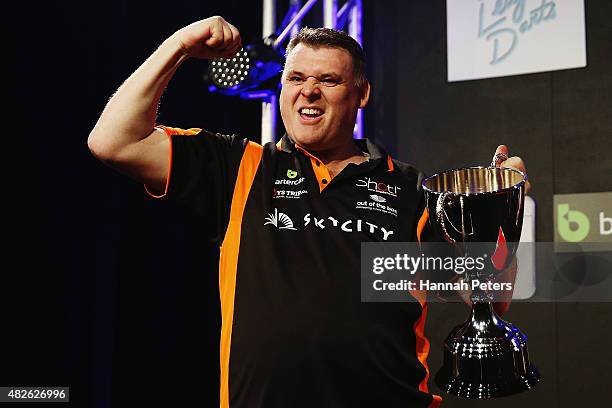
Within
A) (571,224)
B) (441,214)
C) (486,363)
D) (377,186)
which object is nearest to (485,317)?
(486,363)

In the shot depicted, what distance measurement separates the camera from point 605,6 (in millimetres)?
2383

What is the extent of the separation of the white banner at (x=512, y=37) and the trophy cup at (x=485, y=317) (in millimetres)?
1348

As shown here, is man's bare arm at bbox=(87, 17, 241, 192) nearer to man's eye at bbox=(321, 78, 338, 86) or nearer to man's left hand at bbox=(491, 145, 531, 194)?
man's eye at bbox=(321, 78, 338, 86)

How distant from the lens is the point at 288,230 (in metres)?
1.47

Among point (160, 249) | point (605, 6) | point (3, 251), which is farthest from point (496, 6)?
point (3, 251)

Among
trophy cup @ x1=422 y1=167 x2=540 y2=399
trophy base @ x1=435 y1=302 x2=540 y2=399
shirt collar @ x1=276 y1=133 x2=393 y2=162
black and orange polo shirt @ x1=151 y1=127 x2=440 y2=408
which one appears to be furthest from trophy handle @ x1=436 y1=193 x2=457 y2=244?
shirt collar @ x1=276 y1=133 x2=393 y2=162

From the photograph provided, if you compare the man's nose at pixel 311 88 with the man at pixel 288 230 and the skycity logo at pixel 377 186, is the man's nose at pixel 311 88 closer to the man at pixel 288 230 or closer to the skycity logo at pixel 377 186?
the man at pixel 288 230

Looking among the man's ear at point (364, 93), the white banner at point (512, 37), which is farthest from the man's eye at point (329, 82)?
the white banner at point (512, 37)

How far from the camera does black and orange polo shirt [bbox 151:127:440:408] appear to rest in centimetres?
138

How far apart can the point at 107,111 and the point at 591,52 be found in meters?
1.77

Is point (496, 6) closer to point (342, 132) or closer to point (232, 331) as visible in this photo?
point (342, 132)

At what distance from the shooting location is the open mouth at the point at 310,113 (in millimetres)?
1614

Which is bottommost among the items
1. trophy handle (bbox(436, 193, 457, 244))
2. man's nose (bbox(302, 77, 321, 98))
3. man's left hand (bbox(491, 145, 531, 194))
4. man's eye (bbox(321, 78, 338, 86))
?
trophy handle (bbox(436, 193, 457, 244))

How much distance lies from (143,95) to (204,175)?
24 centimetres
